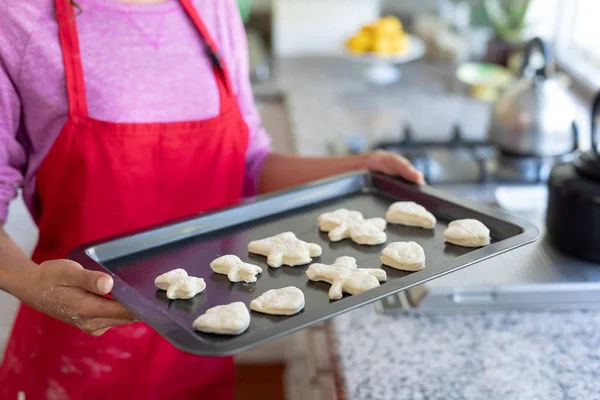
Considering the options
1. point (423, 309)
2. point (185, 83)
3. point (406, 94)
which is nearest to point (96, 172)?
point (185, 83)

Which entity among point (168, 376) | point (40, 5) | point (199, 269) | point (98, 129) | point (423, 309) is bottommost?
point (168, 376)

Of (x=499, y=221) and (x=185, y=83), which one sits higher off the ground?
(x=185, y=83)

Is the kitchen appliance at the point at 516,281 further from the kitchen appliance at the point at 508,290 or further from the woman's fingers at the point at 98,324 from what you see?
the woman's fingers at the point at 98,324

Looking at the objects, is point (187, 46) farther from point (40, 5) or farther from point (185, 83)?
point (40, 5)

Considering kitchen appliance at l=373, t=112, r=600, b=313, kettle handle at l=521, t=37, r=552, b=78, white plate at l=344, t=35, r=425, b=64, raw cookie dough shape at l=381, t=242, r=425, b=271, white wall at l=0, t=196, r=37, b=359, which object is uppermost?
kettle handle at l=521, t=37, r=552, b=78

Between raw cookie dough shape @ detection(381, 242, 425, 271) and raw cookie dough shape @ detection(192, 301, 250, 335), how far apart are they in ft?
0.78

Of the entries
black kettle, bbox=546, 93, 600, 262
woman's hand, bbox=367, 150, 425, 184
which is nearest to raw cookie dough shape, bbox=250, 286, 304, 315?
woman's hand, bbox=367, 150, 425, 184

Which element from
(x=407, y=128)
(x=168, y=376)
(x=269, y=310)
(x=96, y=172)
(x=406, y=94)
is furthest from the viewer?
(x=406, y=94)

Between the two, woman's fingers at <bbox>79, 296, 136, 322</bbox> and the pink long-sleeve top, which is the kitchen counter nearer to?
woman's fingers at <bbox>79, 296, 136, 322</bbox>

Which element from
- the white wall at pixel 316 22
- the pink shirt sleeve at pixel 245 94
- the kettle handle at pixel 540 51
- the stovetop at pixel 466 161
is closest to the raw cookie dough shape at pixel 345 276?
the pink shirt sleeve at pixel 245 94

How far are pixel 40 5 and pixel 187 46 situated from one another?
0.80ft

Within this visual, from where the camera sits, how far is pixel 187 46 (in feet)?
4.01

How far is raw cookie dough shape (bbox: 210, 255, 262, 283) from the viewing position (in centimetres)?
100

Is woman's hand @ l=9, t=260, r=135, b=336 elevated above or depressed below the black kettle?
above
